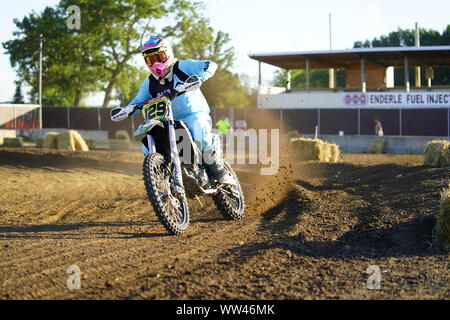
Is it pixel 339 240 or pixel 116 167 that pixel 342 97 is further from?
pixel 339 240

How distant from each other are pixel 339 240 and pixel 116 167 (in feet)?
40.2

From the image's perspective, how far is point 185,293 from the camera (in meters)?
4.30

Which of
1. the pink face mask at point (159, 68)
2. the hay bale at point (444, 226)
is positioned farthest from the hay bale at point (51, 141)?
the hay bale at point (444, 226)

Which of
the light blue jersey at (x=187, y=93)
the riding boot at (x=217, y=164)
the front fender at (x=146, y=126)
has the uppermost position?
the light blue jersey at (x=187, y=93)

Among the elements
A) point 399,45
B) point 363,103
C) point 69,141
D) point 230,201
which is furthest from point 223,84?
point 230,201

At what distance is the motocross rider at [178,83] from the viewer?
272 inches

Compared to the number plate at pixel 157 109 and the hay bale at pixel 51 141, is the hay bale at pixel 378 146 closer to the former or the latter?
the hay bale at pixel 51 141

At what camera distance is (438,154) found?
12.9m

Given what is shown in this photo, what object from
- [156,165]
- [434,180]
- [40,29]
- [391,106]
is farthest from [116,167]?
[40,29]

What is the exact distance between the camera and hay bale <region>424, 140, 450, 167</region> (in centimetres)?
1266

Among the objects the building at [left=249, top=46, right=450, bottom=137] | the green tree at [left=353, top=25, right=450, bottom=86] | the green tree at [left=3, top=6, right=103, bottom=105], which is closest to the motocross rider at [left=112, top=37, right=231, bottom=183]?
the building at [left=249, top=46, right=450, bottom=137]

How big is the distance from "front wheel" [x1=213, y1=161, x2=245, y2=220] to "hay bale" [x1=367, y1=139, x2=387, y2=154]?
19685 mm

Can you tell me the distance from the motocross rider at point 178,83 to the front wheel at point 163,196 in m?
0.41

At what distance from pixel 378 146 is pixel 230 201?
1997 centimetres
